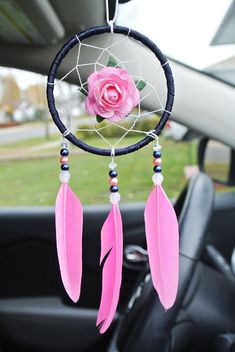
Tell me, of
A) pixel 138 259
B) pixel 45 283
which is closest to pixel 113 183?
pixel 138 259

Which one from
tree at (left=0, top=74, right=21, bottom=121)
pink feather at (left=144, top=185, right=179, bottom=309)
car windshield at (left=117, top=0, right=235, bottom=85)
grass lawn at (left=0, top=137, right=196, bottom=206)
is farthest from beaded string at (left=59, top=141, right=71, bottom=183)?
tree at (left=0, top=74, right=21, bottom=121)

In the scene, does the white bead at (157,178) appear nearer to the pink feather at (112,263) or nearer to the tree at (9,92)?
the pink feather at (112,263)

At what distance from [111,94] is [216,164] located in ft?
6.19

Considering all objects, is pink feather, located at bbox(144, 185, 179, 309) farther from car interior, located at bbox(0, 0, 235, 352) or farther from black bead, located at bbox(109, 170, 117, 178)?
car interior, located at bbox(0, 0, 235, 352)

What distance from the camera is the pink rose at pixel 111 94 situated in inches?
21.7

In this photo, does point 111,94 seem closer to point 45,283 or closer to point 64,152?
point 64,152

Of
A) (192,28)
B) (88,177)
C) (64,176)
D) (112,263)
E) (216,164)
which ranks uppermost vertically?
(192,28)

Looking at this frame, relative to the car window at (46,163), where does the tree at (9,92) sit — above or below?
above

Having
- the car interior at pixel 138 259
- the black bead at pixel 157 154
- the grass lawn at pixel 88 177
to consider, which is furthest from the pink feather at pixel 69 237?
the grass lawn at pixel 88 177

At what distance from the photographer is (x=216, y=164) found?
238cm

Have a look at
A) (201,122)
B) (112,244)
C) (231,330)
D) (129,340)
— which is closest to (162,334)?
(129,340)

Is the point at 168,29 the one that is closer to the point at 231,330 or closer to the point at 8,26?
Answer: the point at 8,26

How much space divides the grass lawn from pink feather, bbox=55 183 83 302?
6.16 feet

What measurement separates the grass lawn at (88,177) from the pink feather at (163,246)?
1.88 meters
